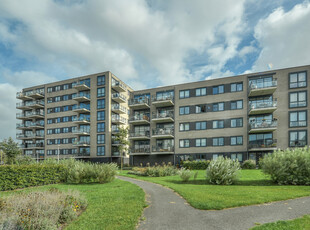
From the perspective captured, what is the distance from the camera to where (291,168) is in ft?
45.1

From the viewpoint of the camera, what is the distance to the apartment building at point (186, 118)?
94.7ft

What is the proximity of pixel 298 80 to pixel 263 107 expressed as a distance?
6.36m

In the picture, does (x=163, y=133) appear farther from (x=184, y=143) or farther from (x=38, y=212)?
(x=38, y=212)

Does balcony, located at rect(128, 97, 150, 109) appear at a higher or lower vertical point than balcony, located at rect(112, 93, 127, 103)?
lower

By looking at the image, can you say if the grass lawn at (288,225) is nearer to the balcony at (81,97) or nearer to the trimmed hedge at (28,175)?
the trimmed hedge at (28,175)

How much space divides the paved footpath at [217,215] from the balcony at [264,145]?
21091 mm

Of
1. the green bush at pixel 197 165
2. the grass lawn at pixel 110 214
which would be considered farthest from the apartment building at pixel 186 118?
the grass lawn at pixel 110 214

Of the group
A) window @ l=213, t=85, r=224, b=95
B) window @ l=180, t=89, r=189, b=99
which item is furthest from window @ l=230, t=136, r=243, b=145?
window @ l=180, t=89, r=189, b=99

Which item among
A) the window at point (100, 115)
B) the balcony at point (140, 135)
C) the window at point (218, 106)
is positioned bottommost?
the balcony at point (140, 135)

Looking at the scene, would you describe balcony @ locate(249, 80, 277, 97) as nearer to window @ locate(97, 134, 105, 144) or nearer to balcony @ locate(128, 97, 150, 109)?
balcony @ locate(128, 97, 150, 109)

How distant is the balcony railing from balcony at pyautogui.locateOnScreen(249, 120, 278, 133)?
62.2 inches

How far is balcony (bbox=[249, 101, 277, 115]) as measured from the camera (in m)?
28.3

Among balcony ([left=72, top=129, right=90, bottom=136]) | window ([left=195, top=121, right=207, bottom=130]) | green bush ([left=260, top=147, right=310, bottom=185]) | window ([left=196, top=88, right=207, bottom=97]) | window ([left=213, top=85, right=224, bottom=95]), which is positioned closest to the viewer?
green bush ([left=260, top=147, right=310, bottom=185])

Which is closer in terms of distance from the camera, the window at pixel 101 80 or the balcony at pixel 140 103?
the balcony at pixel 140 103
